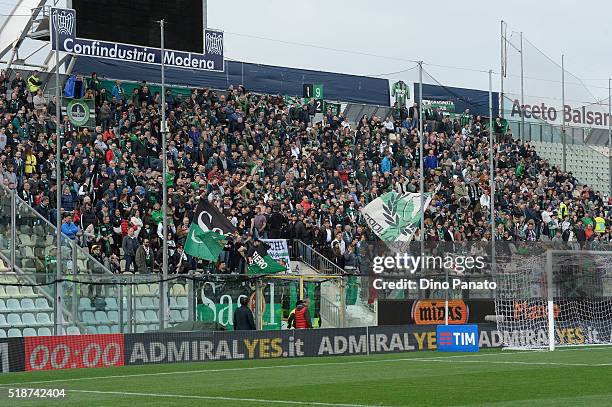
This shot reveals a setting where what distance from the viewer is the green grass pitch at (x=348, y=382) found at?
1716 centimetres

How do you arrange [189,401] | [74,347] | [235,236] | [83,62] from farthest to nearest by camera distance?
[83,62], [235,236], [74,347], [189,401]

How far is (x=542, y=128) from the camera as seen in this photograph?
2200 inches

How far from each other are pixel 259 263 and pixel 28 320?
24.7ft

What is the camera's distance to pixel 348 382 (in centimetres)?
2081

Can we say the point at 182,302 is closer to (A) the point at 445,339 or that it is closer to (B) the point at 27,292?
(B) the point at 27,292

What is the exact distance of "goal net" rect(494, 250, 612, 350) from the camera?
3297 centimetres

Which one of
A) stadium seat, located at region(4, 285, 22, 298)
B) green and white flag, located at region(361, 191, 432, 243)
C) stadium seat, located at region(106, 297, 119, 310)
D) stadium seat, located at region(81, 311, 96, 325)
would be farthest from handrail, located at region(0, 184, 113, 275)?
green and white flag, located at region(361, 191, 432, 243)

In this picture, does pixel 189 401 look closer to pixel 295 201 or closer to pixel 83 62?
pixel 295 201

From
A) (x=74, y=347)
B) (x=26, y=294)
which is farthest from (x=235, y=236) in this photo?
(x=74, y=347)

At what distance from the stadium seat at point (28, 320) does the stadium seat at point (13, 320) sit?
11 cm

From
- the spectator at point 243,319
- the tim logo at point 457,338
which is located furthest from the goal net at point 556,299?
the spectator at point 243,319

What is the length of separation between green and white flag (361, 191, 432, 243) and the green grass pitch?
395 inches

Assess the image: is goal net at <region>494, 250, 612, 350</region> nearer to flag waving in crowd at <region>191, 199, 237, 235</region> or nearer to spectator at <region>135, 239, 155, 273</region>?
flag waving in crowd at <region>191, 199, 237, 235</region>

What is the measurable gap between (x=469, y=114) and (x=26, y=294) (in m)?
30.8
